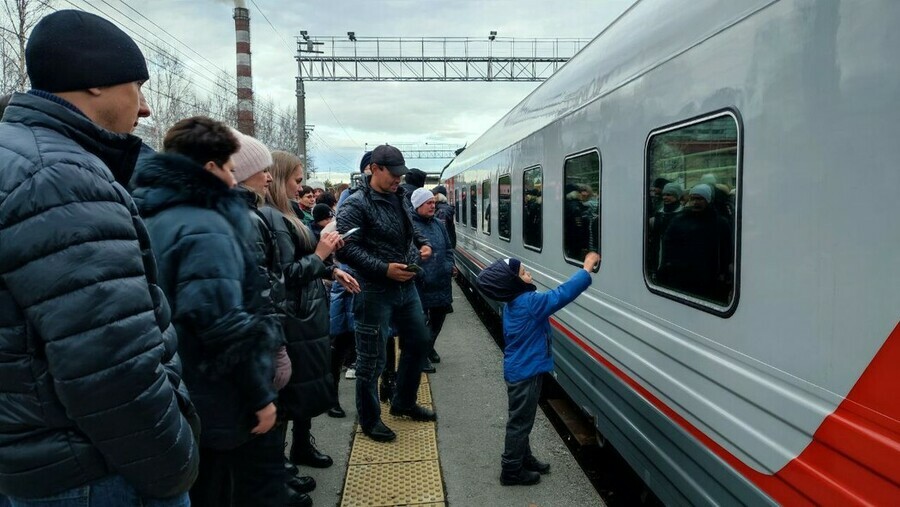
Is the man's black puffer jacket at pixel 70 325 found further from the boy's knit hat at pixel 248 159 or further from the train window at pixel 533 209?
the train window at pixel 533 209

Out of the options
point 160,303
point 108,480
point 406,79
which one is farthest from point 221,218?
point 406,79

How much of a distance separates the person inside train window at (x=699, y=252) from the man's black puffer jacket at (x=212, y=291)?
1669mm

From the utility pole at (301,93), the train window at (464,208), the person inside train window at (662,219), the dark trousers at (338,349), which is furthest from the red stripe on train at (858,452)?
the utility pole at (301,93)

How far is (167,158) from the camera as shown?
1.93 metres

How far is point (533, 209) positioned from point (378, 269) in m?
2.16

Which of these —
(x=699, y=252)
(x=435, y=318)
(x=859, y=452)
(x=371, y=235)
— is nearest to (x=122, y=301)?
(x=859, y=452)

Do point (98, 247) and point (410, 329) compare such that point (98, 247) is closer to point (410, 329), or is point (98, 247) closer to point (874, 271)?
point (874, 271)

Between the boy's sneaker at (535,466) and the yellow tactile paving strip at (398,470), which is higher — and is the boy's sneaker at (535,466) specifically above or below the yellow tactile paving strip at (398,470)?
above

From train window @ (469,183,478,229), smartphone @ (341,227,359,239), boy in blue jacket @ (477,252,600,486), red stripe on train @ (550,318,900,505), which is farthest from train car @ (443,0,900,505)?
train window @ (469,183,478,229)

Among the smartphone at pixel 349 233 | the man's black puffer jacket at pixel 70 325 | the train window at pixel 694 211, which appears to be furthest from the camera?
the smartphone at pixel 349 233

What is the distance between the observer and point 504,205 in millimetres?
7070

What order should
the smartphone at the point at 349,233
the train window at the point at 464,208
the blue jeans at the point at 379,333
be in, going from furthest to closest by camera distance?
1. the train window at the point at 464,208
2. the blue jeans at the point at 379,333
3. the smartphone at the point at 349,233

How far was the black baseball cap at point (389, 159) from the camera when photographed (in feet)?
12.5

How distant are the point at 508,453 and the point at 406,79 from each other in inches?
930
